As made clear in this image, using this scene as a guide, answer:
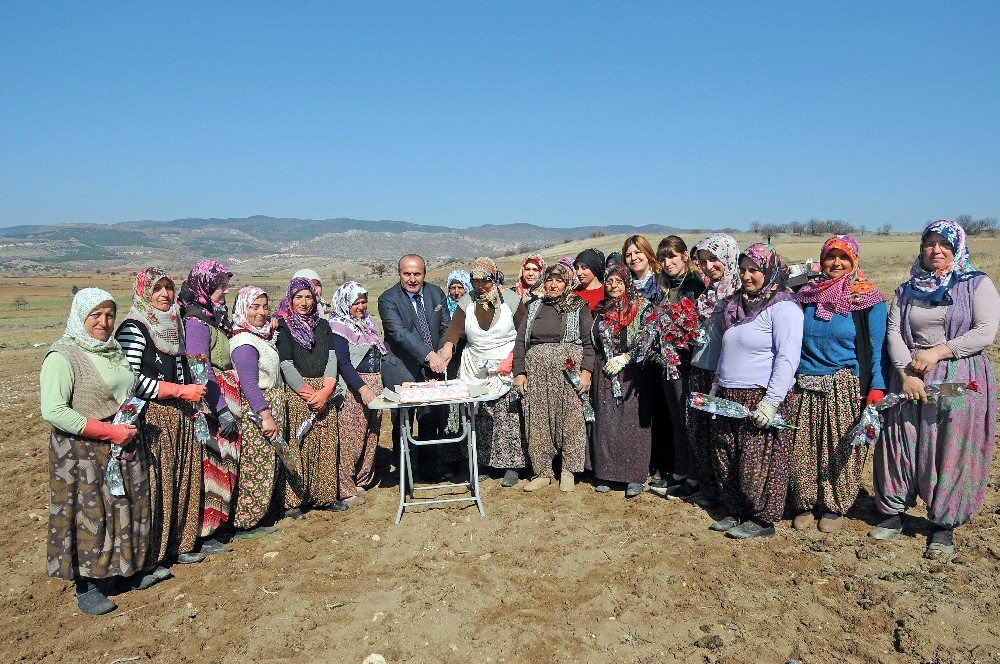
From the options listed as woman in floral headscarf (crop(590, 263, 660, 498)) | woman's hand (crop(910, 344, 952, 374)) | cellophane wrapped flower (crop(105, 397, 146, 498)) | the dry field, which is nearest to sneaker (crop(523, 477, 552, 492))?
the dry field

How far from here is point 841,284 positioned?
13.3 ft

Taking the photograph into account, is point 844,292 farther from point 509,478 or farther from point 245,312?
point 245,312

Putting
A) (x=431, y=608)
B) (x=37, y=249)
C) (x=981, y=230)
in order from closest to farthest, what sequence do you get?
1. (x=431, y=608)
2. (x=981, y=230)
3. (x=37, y=249)

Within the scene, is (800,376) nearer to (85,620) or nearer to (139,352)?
(139,352)

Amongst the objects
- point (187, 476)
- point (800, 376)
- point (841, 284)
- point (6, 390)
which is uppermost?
point (841, 284)

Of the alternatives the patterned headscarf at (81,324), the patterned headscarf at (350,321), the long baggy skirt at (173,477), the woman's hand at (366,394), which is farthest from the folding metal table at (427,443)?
the patterned headscarf at (81,324)

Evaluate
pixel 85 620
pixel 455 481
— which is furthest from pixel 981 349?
pixel 85 620

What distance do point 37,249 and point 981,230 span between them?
→ 516 ft

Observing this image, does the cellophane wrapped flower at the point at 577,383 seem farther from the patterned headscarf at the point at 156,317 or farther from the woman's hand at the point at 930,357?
the patterned headscarf at the point at 156,317

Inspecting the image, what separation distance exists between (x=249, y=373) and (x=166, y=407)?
1.85ft

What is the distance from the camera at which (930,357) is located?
12.6 feet

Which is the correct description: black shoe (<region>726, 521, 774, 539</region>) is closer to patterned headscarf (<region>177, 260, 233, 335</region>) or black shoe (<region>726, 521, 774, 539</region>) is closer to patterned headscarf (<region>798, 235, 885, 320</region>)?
patterned headscarf (<region>798, 235, 885, 320</region>)

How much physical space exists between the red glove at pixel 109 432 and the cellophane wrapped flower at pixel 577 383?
2.90 metres

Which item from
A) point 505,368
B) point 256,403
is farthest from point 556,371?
point 256,403
